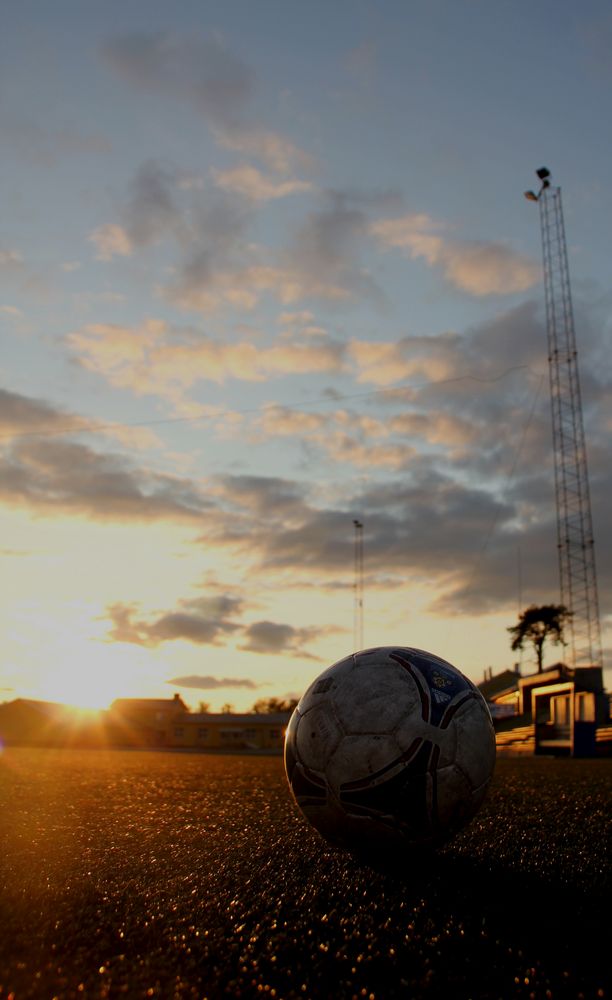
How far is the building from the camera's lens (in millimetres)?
25703

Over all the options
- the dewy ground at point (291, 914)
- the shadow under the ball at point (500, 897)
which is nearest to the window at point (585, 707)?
the dewy ground at point (291, 914)

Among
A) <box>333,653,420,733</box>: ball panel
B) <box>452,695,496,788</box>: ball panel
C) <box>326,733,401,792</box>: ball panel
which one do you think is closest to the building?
<box>452,695,496,788</box>: ball panel

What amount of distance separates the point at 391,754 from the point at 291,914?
1.22 metres

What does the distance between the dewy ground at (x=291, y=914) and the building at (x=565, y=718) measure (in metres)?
20.0

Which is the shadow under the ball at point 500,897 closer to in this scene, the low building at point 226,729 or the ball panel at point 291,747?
the ball panel at point 291,747

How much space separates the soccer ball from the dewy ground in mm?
326

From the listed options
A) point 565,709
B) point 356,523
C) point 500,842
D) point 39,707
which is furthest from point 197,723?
point 500,842

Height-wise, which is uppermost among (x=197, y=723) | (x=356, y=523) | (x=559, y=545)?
(x=356, y=523)

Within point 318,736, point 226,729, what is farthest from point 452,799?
point 226,729

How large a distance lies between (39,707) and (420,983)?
98.3m

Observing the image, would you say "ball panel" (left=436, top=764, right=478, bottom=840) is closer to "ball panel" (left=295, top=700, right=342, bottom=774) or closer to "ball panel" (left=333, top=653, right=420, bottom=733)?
"ball panel" (left=333, top=653, right=420, bottom=733)

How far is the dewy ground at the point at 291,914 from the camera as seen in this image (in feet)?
10.1

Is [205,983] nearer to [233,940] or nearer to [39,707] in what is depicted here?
[233,940]

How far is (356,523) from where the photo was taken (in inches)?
2975
